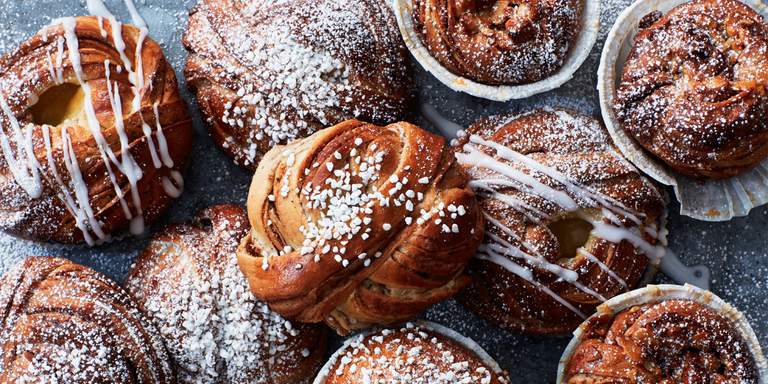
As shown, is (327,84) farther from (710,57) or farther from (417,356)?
(710,57)

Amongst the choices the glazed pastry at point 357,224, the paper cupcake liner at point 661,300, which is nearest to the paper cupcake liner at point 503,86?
the glazed pastry at point 357,224

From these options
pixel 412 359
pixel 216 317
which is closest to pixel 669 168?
pixel 412 359

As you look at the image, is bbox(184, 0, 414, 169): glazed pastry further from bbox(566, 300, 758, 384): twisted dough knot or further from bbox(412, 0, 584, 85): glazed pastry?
bbox(566, 300, 758, 384): twisted dough knot

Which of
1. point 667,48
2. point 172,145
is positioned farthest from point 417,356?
point 667,48

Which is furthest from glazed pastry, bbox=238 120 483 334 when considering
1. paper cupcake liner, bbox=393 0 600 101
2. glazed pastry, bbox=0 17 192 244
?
glazed pastry, bbox=0 17 192 244

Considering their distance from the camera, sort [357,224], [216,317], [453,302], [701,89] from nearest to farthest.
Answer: [357,224]
[701,89]
[216,317]
[453,302]

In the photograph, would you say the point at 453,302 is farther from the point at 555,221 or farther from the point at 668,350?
the point at 668,350

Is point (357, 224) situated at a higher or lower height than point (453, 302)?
higher
